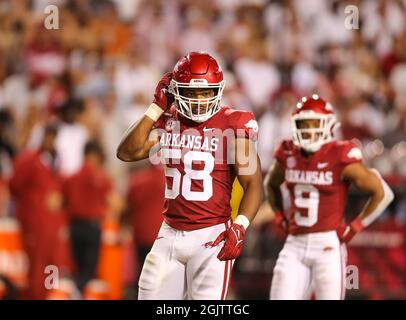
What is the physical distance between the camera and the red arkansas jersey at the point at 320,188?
268 inches

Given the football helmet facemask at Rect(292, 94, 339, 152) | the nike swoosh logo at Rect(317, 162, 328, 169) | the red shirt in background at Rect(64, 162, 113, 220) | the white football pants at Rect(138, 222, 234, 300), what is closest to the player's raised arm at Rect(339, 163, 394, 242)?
the nike swoosh logo at Rect(317, 162, 328, 169)

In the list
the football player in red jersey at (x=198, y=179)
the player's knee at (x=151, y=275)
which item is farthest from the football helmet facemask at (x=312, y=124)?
the player's knee at (x=151, y=275)

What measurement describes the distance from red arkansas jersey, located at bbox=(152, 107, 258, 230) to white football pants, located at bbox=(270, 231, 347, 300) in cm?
105

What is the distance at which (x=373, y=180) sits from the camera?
679 cm

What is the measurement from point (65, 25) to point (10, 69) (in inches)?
30.3

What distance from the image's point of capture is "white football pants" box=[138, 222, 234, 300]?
569 centimetres

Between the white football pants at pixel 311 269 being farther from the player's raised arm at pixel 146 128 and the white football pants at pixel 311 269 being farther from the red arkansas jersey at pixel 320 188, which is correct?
the player's raised arm at pixel 146 128

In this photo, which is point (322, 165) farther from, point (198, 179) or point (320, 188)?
point (198, 179)

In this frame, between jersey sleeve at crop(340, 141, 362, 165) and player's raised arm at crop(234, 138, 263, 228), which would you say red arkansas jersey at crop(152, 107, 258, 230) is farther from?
jersey sleeve at crop(340, 141, 362, 165)

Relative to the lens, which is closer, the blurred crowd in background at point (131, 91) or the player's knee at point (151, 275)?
the player's knee at point (151, 275)

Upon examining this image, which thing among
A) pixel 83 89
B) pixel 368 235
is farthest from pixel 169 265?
pixel 83 89

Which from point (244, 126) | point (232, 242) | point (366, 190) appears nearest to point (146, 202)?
point (366, 190)

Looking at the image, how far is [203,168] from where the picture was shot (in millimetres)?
5781
